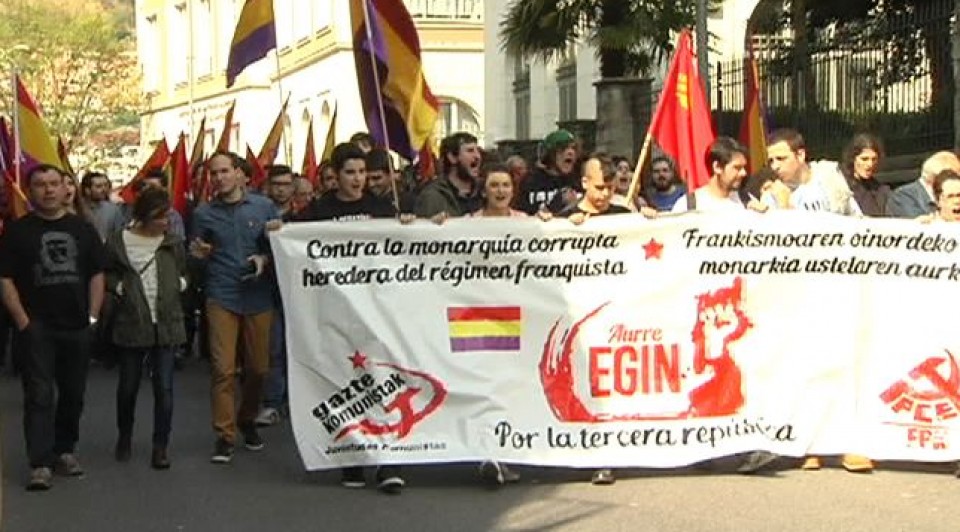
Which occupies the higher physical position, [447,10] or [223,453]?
[447,10]

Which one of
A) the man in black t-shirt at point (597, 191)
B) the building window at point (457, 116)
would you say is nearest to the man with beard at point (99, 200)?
the man in black t-shirt at point (597, 191)

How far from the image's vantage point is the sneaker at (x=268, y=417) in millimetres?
12031

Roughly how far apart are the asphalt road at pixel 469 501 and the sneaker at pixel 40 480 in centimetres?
9

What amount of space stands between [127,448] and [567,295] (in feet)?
9.59

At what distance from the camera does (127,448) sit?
10.8 metres

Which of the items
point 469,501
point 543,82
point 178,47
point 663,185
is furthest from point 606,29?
point 178,47

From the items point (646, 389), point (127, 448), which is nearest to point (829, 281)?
point (646, 389)

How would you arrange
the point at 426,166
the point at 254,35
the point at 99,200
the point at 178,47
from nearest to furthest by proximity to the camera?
the point at 254,35 < the point at 426,166 < the point at 99,200 < the point at 178,47

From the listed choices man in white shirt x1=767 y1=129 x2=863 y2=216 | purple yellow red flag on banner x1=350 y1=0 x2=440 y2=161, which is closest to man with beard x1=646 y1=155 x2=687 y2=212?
purple yellow red flag on banner x1=350 y1=0 x2=440 y2=161

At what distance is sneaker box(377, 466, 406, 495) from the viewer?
9312mm

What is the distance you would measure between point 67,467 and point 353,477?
1.72 metres

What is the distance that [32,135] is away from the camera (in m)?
15.1

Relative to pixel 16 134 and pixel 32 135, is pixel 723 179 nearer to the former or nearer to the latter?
pixel 16 134

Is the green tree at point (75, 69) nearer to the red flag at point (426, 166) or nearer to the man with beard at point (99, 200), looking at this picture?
the man with beard at point (99, 200)
